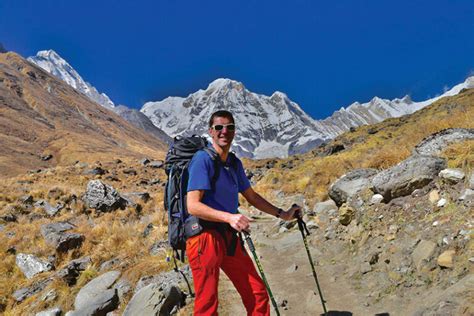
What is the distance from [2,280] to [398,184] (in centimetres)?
985

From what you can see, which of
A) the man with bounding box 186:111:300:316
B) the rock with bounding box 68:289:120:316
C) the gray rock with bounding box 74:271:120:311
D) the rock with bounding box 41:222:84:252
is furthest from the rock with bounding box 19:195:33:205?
the man with bounding box 186:111:300:316

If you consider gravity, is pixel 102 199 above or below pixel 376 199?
above

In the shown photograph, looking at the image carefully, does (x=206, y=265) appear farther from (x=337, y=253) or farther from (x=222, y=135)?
(x=337, y=253)

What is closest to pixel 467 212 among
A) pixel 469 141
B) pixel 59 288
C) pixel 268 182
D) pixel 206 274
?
pixel 469 141

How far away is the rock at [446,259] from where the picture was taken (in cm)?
480

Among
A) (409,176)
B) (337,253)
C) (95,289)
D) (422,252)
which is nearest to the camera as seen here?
(422,252)

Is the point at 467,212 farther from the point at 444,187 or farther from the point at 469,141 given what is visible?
the point at 469,141

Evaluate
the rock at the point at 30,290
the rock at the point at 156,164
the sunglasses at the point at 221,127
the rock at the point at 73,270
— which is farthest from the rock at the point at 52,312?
the rock at the point at 156,164

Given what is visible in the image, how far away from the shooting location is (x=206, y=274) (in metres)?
3.39

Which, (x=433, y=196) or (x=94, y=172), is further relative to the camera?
(x=94, y=172)

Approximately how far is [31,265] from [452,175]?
1038 cm

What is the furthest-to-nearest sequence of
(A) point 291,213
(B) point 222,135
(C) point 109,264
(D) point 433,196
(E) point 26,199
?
1. (E) point 26,199
2. (C) point 109,264
3. (D) point 433,196
4. (A) point 291,213
5. (B) point 222,135

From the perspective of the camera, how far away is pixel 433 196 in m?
6.32

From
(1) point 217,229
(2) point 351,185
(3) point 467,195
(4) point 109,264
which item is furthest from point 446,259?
(4) point 109,264
